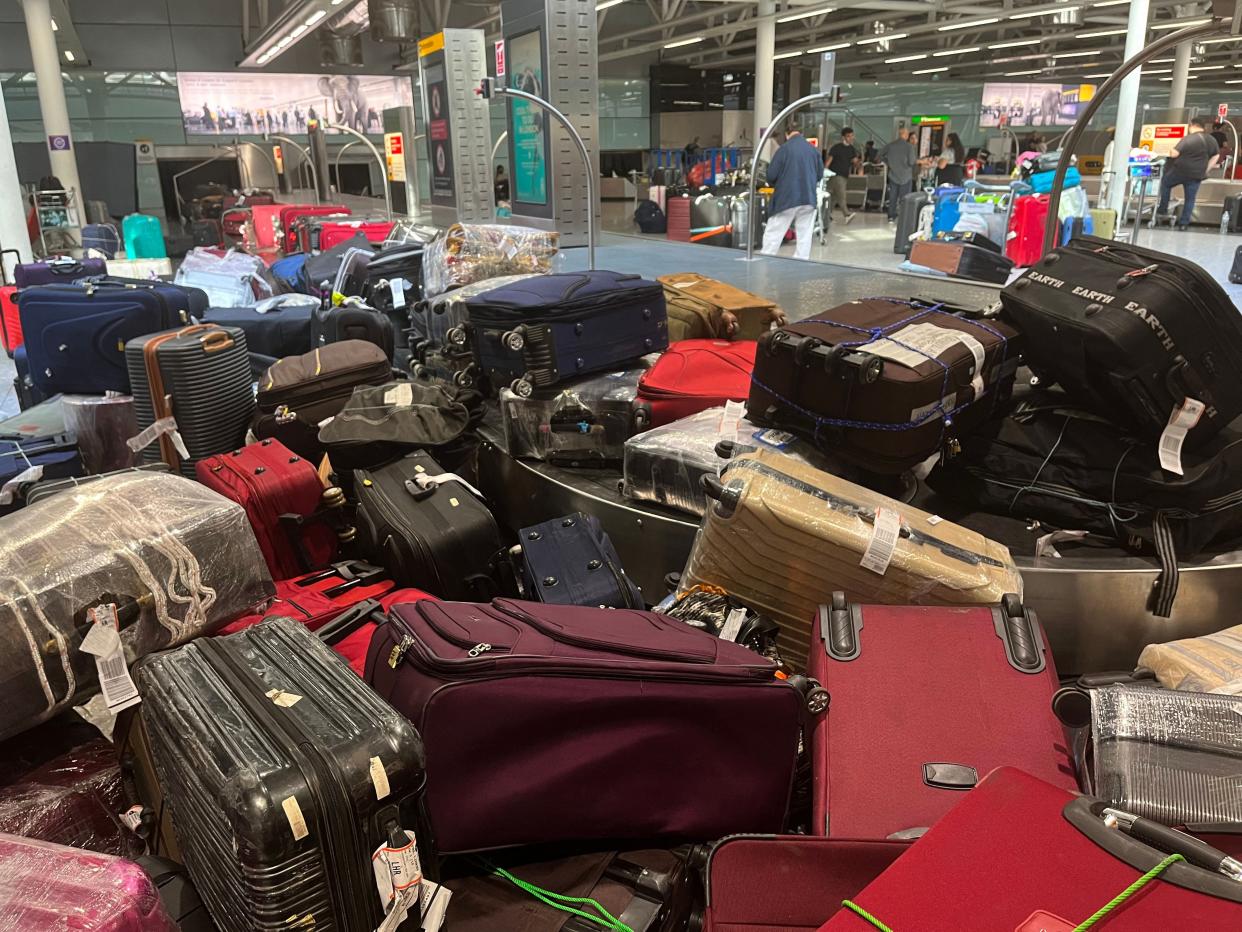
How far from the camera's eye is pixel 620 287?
352cm

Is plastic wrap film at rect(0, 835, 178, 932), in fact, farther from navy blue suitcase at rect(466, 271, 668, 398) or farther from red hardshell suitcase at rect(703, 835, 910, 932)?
navy blue suitcase at rect(466, 271, 668, 398)

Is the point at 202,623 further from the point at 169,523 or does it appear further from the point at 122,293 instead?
the point at 122,293

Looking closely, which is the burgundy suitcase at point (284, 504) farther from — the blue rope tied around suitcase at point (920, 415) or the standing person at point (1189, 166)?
the standing person at point (1189, 166)

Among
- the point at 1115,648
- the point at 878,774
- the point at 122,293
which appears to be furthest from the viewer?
the point at 122,293

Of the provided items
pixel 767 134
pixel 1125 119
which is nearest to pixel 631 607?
pixel 767 134

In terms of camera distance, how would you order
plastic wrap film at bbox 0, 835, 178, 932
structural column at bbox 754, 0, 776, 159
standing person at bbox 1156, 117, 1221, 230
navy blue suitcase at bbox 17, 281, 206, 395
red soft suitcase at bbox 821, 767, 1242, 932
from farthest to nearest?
structural column at bbox 754, 0, 776, 159 < standing person at bbox 1156, 117, 1221, 230 < navy blue suitcase at bbox 17, 281, 206, 395 < plastic wrap film at bbox 0, 835, 178, 932 < red soft suitcase at bbox 821, 767, 1242, 932

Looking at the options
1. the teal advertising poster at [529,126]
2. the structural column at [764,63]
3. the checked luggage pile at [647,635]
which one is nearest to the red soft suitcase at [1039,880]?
the checked luggage pile at [647,635]

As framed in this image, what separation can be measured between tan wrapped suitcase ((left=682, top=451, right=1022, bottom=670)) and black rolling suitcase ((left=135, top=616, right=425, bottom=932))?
1.07 meters

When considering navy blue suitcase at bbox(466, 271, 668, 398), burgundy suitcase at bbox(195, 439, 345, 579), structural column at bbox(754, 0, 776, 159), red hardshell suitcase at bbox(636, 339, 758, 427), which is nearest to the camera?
burgundy suitcase at bbox(195, 439, 345, 579)

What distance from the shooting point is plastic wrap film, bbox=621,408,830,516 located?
8.93ft

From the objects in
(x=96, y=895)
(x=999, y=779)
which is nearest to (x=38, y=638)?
(x=96, y=895)

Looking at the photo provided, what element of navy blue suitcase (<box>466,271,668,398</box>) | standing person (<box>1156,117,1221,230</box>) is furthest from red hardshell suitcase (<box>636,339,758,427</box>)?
standing person (<box>1156,117,1221,230</box>)

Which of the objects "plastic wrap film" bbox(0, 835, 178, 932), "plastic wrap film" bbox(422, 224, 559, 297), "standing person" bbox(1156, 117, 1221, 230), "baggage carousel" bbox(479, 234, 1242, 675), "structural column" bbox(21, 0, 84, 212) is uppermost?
"structural column" bbox(21, 0, 84, 212)

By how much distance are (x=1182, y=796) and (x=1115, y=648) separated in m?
1.35
